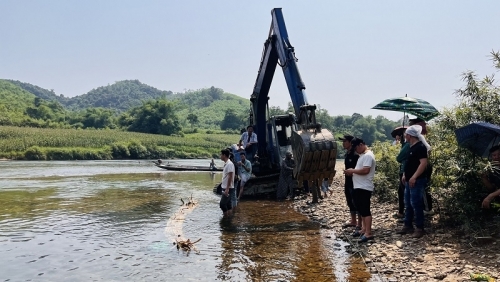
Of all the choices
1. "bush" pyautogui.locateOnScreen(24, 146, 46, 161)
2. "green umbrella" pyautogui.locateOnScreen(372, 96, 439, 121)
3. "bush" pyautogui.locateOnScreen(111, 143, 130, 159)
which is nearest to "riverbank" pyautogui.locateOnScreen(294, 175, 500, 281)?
"green umbrella" pyautogui.locateOnScreen(372, 96, 439, 121)

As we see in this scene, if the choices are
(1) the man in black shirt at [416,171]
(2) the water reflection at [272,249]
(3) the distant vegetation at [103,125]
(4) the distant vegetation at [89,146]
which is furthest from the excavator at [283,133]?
(4) the distant vegetation at [89,146]

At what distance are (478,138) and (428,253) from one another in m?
1.98

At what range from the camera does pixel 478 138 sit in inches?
254

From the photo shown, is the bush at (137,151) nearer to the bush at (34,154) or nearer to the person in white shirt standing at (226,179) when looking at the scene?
the bush at (34,154)

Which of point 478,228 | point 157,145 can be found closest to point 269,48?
point 478,228

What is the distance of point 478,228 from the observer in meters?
6.42

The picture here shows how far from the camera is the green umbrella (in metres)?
8.41

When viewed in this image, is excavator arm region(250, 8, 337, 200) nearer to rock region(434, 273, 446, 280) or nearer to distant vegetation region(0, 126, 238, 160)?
rock region(434, 273, 446, 280)

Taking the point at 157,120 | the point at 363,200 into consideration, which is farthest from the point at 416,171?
the point at 157,120

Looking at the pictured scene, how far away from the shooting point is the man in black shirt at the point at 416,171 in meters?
6.59

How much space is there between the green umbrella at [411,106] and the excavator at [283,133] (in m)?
1.40

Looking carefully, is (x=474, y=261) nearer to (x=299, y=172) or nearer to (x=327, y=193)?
(x=299, y=172)

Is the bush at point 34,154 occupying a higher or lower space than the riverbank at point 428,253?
higher

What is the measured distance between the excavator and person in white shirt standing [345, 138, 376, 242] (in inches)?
52.0
